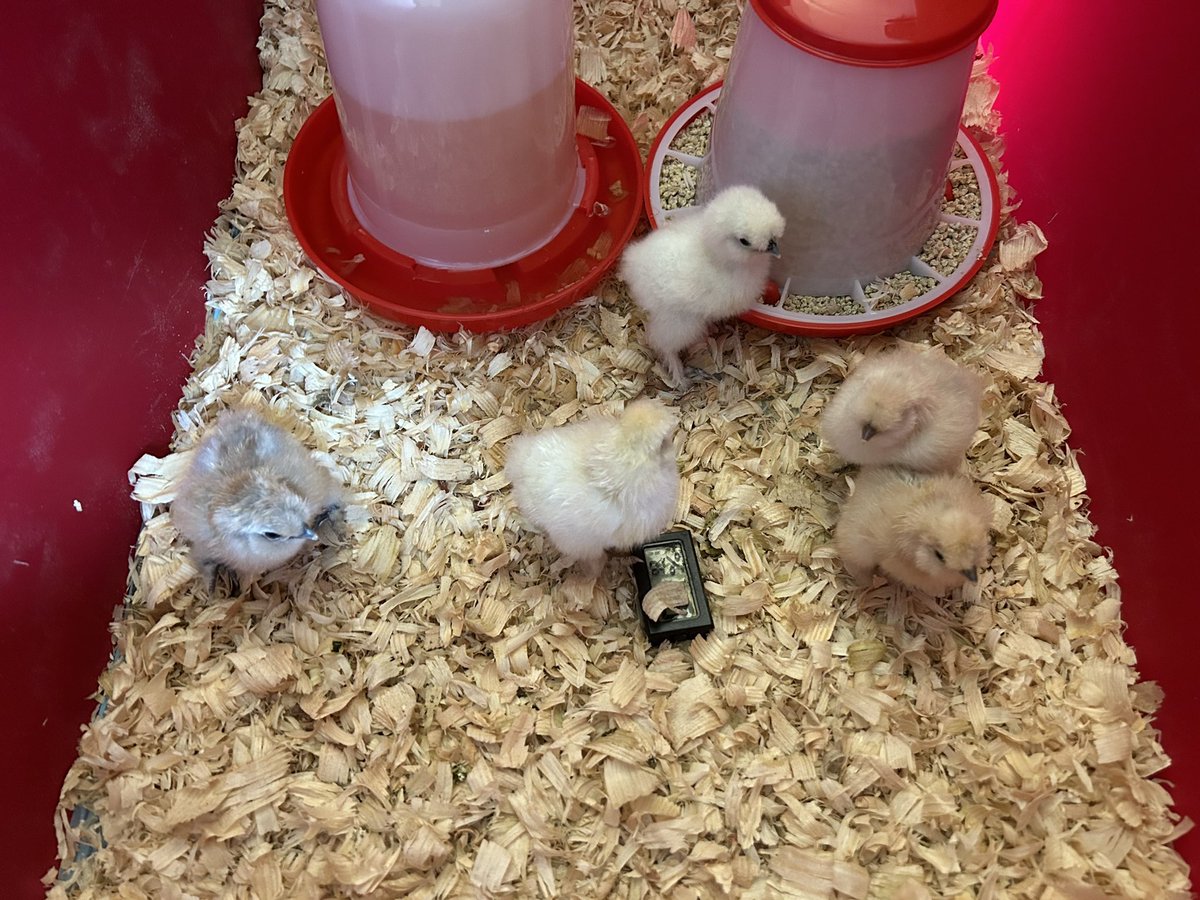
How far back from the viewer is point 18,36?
171 centimetres

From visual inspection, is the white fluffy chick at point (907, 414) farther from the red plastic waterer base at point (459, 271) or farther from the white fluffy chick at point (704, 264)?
the red plastic waterer base at point (459, 271)

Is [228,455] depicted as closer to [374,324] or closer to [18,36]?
[374,324]

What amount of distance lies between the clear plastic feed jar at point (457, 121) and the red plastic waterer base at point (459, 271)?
1.7 inches

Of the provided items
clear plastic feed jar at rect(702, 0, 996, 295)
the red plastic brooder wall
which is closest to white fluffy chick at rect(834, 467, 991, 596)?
clear plastic feed jar at rect(702, 0, 996, 295)

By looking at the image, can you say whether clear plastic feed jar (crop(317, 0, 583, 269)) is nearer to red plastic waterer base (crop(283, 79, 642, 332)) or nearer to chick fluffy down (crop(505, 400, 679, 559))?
red plastic waterer base (crop(283, 79, 642, 332))

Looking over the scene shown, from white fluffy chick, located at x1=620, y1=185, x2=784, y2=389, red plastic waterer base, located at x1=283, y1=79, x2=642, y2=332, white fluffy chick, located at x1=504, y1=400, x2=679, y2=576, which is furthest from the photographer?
red plastic waterer base, located at x1=283, y1=79, x2=642, y2=332

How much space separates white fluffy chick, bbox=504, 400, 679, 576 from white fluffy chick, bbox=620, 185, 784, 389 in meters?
0.36

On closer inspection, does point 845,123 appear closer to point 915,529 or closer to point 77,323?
point 915,529

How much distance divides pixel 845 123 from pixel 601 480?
96cm

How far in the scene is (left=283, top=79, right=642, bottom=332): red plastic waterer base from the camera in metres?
2.24

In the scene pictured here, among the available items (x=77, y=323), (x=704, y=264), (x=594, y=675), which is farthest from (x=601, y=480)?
(x=77, y=323)

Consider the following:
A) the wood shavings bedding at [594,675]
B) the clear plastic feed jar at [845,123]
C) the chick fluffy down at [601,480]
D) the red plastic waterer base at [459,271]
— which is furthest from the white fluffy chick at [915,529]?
the red plastic waterer base at [459,271]

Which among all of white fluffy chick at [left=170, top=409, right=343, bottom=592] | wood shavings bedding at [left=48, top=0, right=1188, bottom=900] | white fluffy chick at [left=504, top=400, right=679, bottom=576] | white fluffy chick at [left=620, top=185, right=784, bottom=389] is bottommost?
wood shavings bedding at [left=48, top=0, right=1188, bottom=900]

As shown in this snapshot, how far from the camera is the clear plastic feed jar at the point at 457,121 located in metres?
1.73
